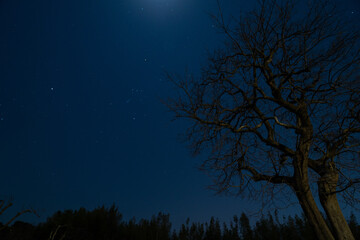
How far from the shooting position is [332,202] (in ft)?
13.9

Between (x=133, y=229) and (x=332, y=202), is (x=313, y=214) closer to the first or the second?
(x=332, y=202)

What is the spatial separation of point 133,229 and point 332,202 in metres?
8.82

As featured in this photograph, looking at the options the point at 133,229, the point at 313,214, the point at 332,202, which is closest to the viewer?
the point at 313,214

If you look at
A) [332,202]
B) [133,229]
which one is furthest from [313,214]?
[133,229]

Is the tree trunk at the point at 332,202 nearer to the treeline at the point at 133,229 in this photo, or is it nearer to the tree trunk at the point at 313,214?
the tree trunk at the point at 313,214

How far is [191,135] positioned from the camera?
578cm

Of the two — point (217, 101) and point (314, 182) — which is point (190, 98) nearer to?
point (217, 101)

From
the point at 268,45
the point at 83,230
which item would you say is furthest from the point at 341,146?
the point at 83,230

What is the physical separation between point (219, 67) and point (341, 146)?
3.58 meters

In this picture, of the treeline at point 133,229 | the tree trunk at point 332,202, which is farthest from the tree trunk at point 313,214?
the treeline at point 133,229

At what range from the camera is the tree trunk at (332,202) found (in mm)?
3932

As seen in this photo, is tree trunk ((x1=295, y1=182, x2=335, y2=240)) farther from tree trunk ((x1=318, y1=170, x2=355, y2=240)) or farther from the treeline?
the treeline

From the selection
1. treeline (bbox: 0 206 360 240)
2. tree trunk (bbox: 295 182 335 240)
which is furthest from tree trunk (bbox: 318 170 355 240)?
A: treeline (bbox: 0 206 360 240)

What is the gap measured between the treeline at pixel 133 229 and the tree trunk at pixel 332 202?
3.97 meters
